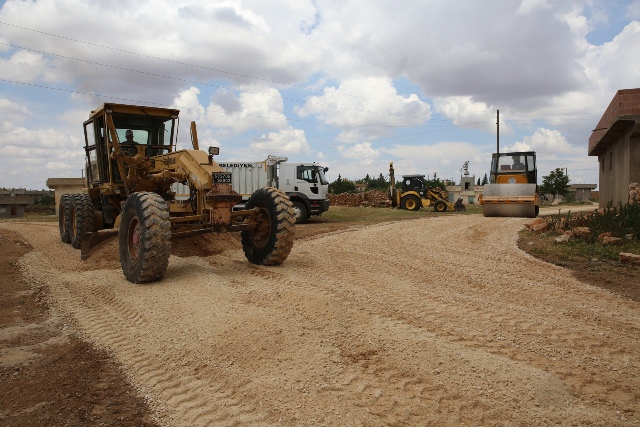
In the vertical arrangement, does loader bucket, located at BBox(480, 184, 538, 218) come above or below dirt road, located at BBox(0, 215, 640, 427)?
above

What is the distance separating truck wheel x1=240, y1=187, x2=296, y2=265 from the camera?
25.7 ft

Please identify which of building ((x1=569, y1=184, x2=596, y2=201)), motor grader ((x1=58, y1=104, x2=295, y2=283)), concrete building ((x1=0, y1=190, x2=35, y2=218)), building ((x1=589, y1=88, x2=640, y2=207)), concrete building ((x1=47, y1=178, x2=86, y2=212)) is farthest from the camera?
building ((x1=569, y1=184, x2=596, y2=201))

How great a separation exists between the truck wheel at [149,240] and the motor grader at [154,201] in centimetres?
1

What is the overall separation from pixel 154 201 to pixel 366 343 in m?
4.24

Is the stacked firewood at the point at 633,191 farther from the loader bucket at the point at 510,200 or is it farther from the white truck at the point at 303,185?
the white truck at the point at 303,185

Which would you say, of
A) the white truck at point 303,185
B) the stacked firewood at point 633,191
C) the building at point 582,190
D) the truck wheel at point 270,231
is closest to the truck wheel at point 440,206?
the white truck at point 303,185

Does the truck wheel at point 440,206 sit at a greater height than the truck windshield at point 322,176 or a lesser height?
lesser

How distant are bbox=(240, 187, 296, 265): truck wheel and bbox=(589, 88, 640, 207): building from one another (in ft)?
34.6

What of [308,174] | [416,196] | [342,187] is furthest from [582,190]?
[308,174]

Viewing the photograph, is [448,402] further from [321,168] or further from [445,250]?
[321,168]

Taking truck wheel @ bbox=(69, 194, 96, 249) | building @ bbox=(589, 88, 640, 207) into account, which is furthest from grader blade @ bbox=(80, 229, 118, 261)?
building @ bbox=(589, 88, 640, 207)

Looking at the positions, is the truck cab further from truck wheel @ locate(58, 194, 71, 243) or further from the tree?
the tree

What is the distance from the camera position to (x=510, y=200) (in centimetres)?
1936

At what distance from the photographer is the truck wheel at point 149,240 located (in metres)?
6.65
